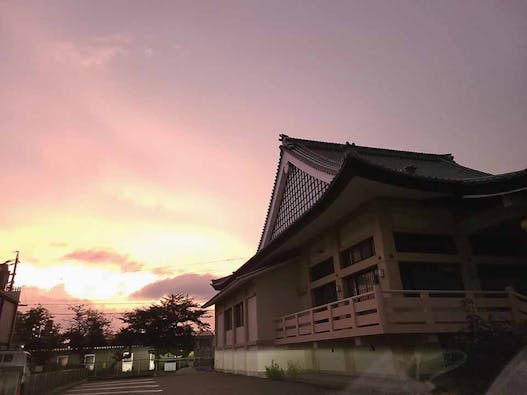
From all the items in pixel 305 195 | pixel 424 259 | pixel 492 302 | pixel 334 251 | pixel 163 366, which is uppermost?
pixel 305 195

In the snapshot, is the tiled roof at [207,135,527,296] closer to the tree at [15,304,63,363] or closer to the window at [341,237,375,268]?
the window at [341,237,375,268]

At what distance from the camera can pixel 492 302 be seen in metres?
10.6

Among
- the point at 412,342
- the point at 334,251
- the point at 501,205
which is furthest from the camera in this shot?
the point at 334,251

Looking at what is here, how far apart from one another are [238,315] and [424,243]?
13.7 m

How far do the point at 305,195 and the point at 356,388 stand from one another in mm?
11693

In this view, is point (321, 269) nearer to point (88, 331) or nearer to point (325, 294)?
point (325, 294)

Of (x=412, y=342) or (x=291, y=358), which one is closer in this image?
(x=412, y=342)

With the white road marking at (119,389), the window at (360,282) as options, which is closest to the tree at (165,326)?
the white road marking at (119,389)

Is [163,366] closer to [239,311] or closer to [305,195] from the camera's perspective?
[239,311]

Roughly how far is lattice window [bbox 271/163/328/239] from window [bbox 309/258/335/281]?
11.1 feet

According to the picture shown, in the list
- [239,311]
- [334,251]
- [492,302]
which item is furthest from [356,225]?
[239,311]

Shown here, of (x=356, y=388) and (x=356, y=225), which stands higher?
(x=356, y=225)

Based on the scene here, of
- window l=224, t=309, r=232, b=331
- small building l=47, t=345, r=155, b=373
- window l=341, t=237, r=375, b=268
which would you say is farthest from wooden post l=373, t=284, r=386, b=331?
small building l=47, t=345, r=155, b=373

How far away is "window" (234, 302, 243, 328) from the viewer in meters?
22.5
